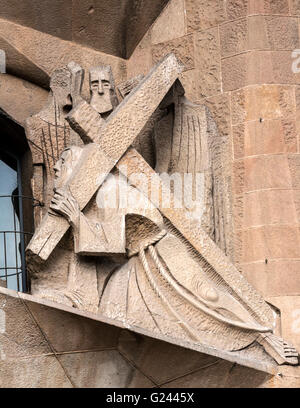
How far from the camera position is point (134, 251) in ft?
27.2

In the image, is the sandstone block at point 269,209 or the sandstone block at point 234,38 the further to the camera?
the sandstone block at point 234,38

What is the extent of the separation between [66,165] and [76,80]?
711 mm

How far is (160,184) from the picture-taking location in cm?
845

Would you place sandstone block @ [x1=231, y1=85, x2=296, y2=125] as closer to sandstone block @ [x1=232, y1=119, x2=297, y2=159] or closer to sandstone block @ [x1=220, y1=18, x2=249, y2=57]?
sandstone block @ [x1=232, y1=119, x2=297, y2=159]

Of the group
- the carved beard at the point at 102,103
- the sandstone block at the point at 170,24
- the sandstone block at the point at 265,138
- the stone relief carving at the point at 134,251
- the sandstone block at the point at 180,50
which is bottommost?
the stone relief carving at the point at 134,251

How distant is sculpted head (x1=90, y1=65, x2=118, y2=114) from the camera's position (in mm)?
8641

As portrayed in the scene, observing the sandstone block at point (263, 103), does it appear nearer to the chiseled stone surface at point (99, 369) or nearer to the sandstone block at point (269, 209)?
the sandstone block at point (269, 209)

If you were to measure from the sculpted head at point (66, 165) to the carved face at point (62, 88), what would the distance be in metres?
0.61

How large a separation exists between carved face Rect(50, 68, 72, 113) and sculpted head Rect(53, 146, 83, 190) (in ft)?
2.01

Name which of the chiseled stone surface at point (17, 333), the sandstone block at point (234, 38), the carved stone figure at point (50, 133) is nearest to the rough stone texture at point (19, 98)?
the carved stone figure at point (50, 133)

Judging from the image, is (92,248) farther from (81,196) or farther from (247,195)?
(247,195)

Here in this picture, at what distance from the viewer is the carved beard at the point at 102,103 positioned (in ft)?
28.3

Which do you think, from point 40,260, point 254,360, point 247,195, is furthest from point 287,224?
point 40,260

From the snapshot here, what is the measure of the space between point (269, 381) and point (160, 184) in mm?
1121
